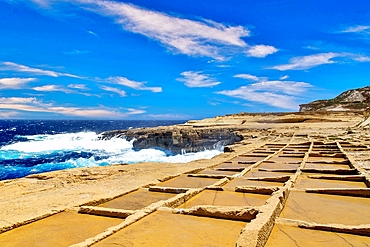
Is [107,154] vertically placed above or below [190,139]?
below

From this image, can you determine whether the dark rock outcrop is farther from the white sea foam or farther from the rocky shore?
the rocky shore

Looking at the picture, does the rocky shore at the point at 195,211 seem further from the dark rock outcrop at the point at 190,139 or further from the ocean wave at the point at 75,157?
the dark rock outcrop at the point at 190,139

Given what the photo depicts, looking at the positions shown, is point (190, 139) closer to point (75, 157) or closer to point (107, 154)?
point (107, 154)

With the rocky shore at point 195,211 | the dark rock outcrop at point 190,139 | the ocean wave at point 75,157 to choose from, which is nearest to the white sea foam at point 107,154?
the ocean wave at point 75,157

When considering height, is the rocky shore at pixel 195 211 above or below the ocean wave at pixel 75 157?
above

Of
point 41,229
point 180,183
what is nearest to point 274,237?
point 41,229

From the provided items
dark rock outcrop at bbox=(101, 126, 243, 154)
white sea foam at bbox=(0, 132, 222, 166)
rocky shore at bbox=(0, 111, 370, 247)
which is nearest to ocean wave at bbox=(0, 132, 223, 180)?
white sea foam at bbox=(0, 132, 222, 166)

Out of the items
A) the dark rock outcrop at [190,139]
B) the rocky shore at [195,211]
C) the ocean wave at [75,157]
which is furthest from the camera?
the dark rock outcrop at [190,139]

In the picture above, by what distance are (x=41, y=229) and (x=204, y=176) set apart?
3849 mm

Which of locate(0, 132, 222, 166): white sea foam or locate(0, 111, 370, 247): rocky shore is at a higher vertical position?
locate(0, 111, 370, 247): rocky shore

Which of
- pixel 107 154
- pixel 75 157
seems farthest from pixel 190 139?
pixel 75 157

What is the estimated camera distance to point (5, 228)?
3.47 meters

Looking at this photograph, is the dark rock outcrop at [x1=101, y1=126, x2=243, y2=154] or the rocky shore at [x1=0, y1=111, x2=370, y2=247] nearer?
the rocky shore at [x1=0, y1=111, x2=370, y2=247]

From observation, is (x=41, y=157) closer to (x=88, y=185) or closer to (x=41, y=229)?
(x=88, y=185)
